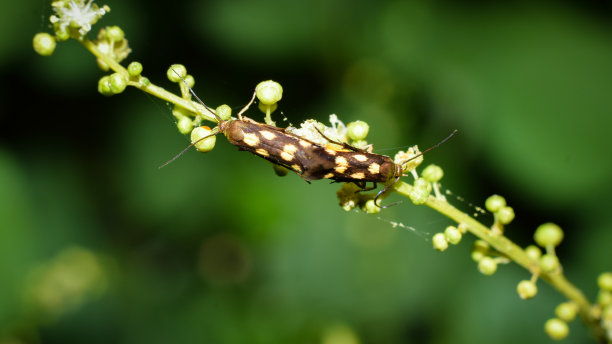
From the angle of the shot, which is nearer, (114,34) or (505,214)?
(114,34)

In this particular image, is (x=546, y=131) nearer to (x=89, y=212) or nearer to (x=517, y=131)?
(x=517, y=131)

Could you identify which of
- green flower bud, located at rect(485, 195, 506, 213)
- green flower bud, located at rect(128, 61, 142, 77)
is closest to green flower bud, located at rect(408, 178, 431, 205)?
green flower bud, located at rect(485, 195, 506, 213)

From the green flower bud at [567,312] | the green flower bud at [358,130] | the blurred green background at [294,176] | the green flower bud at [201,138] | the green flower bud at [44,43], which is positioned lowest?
the green flower bud at [567,312]

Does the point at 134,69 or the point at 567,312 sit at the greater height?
the point at 134,69

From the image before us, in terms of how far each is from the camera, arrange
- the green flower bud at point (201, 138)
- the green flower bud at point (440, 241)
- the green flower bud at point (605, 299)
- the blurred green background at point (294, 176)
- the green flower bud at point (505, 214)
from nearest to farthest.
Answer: the green flower bud at point (201, 138), the green flower bud at point (440, 241), the green flower bud at point (505, 214), the green flower bud at point (605, 299), the blurred green background at point (294, 176)

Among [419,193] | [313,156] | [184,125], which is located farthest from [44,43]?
[419,193]

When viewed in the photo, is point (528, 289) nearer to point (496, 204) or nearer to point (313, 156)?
point (496, 204)

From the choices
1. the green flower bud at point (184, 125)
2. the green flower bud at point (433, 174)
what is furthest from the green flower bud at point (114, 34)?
the green flower bud at point (433, 174)

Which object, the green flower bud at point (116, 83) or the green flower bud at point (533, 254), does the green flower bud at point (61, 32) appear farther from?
the green flower bud at point (533, 254)
